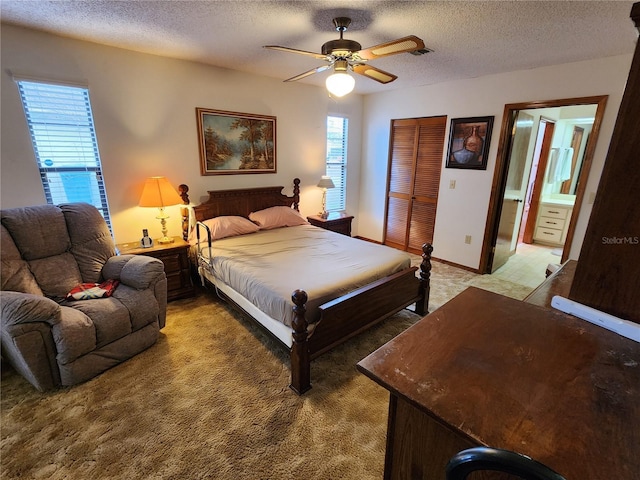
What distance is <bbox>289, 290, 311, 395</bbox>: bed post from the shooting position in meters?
1.87

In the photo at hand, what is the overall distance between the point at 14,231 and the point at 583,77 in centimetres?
509

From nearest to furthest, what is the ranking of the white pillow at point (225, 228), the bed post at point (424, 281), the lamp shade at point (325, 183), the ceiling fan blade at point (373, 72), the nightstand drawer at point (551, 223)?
the ceiling fan blade at point (373, 72) < the bed post at point (424, 281) < the white pillow at point (225, 228) < the lamp shade at point (325, 183) < the nightstand drawer at point (551, 223)

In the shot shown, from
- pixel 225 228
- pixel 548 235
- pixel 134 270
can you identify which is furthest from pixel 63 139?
pixel 548 235

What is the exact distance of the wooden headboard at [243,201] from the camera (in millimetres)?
3557

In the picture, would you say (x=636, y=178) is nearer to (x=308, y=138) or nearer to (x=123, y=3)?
(x=123, y=3)

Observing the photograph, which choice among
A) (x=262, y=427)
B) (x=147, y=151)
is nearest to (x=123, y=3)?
(x=147, y=151)

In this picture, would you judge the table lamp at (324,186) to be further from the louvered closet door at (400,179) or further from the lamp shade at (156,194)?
the lamp shade at (156,194)

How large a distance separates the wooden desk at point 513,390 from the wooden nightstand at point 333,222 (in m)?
3.16

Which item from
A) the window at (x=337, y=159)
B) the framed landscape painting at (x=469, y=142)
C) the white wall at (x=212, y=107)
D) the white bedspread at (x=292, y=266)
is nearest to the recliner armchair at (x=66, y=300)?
the white wall at (x=212, y=107)

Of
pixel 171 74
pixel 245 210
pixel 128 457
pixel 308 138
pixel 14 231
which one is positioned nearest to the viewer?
pixel 128 457

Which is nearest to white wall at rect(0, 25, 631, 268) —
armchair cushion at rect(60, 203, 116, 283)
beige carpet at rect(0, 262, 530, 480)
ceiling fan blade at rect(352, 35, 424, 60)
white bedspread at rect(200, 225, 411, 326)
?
armchair cushion at rect(60, 203, 116, 283)

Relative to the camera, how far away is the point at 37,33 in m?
2.43

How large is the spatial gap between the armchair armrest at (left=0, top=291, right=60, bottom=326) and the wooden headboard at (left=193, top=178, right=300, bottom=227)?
1.76m

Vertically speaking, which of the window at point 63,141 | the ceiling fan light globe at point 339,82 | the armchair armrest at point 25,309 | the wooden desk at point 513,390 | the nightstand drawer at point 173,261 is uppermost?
the ceiling fan light globe at point 339,82
